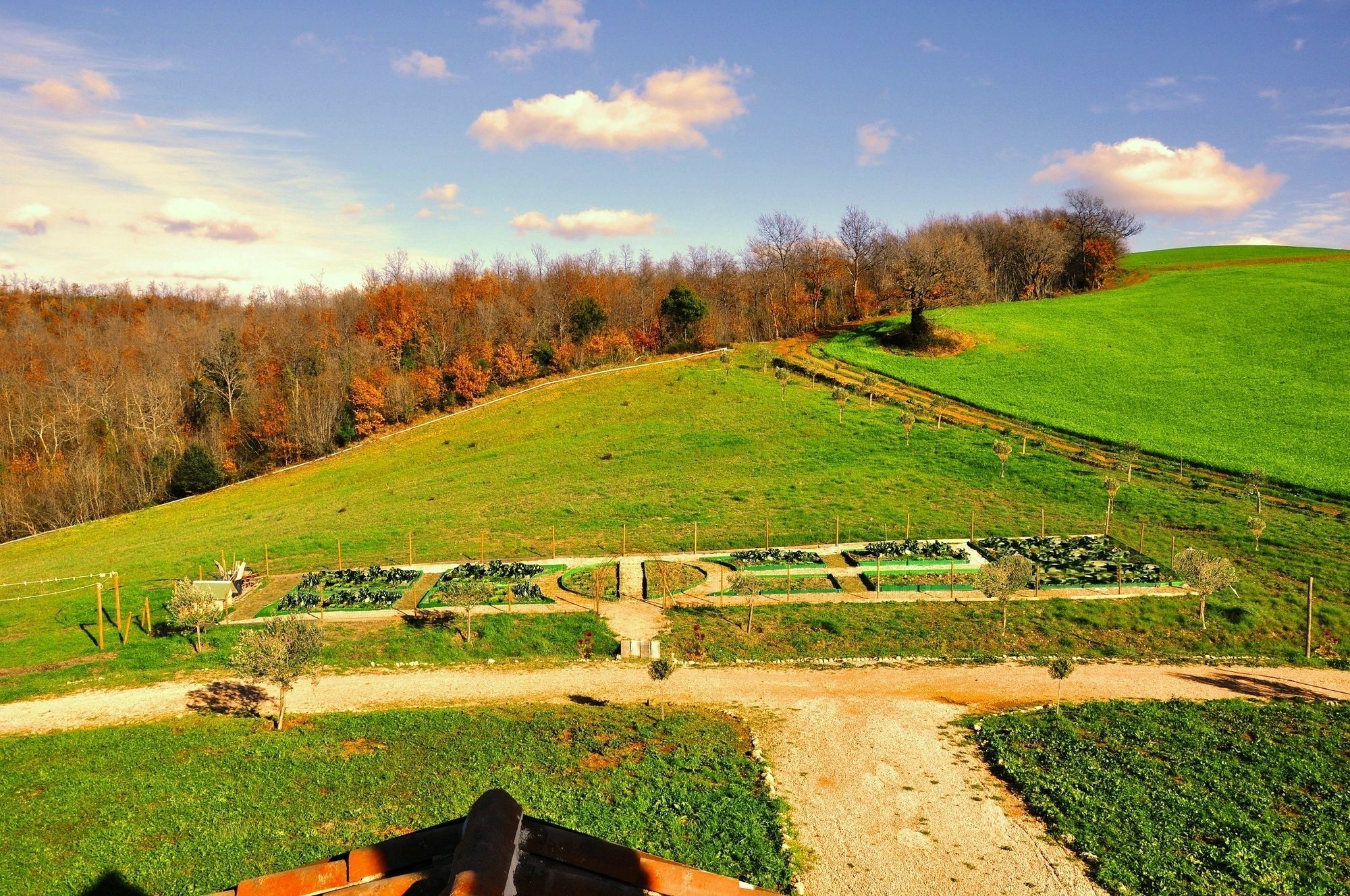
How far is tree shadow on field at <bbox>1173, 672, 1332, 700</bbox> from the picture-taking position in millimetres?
21766

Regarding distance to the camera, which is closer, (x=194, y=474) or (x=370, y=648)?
(x=370, y=648)

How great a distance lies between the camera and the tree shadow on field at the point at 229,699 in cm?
2195

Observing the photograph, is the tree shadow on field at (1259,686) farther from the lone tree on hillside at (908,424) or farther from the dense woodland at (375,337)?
the dense woodland at (375,337)

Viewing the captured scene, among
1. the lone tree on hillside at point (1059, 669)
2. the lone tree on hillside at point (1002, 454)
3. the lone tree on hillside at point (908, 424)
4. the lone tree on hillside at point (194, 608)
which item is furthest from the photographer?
the lone tree on hillside at point (908, 424)

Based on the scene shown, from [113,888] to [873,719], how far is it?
17273 mm

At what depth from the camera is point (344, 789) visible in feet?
55.1

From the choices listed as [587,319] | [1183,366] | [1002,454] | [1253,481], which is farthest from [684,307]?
[1253,481]

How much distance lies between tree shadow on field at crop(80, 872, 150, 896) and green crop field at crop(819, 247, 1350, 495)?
53.3m

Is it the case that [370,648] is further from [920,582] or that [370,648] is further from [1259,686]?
[1259,686]

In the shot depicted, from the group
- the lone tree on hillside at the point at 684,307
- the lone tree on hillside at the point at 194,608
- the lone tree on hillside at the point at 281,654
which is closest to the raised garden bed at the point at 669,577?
the lone tree on hillside at the point at 281,654

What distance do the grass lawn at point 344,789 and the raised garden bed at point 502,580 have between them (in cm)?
863

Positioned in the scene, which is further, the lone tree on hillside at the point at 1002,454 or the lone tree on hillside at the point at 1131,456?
the lone tree on hillside at the point at 1131,456

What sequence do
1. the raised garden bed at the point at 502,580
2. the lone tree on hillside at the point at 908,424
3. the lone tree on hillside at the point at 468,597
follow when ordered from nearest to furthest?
1. the lone tree on hillside at the point at 468,597
2. the raised garden bed at the point at 502,580
3. the lone tree on hillside at the point at 908,424

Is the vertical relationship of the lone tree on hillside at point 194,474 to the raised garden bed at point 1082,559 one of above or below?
above
